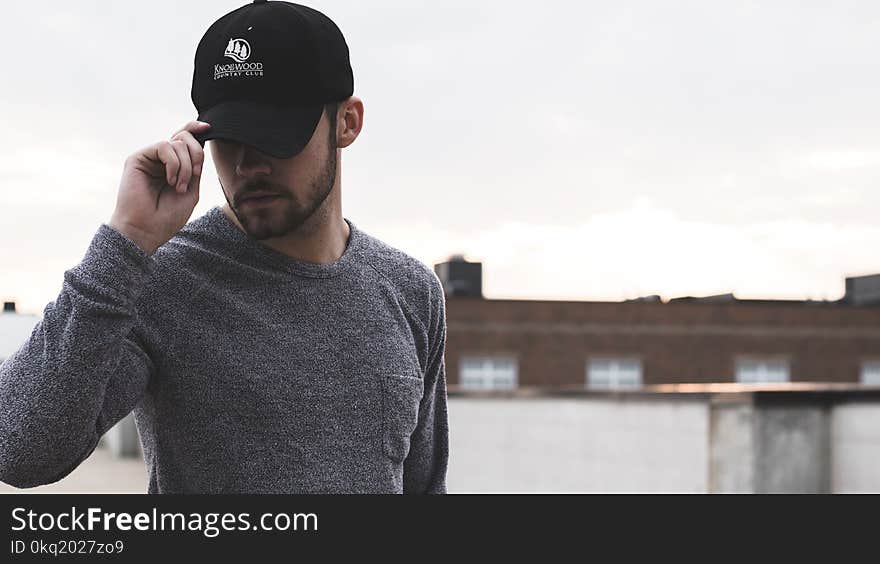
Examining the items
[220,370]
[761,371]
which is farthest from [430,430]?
[761,371]

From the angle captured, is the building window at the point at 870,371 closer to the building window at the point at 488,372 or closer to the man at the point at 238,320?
the building window at the point at 488,372

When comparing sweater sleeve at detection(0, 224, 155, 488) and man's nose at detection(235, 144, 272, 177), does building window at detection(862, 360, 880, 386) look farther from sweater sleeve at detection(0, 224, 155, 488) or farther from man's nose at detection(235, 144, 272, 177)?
sweater sleeve at detection(0, 224, 155, 488)

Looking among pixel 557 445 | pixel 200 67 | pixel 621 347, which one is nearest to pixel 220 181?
pixel 200 67

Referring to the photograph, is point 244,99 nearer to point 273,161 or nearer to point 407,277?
point 273,161

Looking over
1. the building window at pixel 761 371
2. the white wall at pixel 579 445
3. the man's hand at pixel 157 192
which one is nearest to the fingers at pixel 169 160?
the man's hand at pixel 157 192

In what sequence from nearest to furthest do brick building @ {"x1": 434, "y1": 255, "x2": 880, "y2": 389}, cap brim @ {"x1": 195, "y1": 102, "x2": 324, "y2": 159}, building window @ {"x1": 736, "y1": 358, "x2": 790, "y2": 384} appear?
cap brim @ {"x1": 195, "y1": 102, "x2": 324, "y2": 159}
brick building @ {"x1": 434, "y1": 255, "x2": 880, "y2": 389}
building window @ {"x1": 736, "y1": 358, "x2": 790, "y2": 384}

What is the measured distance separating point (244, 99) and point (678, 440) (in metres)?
12.7

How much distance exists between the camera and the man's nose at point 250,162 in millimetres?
2359

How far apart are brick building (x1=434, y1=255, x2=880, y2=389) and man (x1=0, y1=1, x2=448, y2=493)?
115ft

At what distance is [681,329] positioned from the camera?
41.4 m

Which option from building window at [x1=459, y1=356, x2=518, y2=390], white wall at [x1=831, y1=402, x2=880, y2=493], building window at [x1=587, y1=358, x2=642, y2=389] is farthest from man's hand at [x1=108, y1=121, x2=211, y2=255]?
building window at [x1=587, y1=358, x2=642, y2=389]

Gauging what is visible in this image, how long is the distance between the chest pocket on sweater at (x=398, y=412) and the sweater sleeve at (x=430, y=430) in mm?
275

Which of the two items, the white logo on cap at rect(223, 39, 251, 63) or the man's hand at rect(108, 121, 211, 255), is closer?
the man's hand at rect(108, 121, 211, 255)

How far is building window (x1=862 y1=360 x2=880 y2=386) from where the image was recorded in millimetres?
44969
